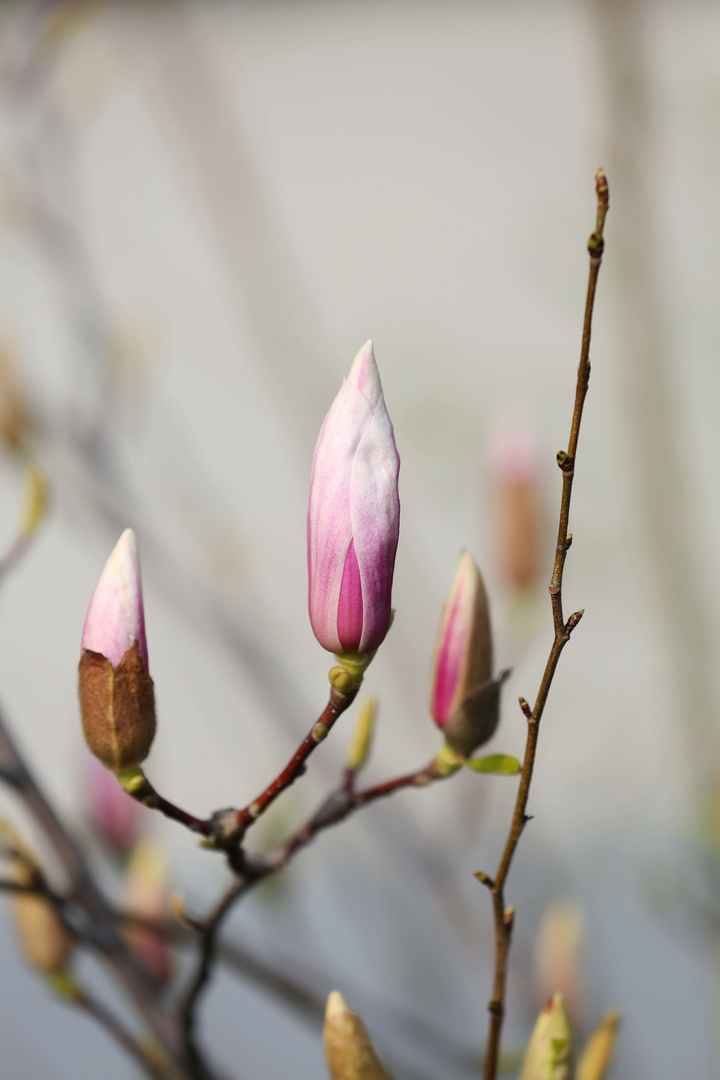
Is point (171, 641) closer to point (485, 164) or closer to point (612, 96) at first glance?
point (485, 164)

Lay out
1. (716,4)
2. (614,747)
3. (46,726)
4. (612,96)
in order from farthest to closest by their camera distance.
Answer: (46,726) → (716,4) → (614,747) → (612,96)

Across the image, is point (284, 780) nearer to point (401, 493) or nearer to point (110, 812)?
point (110, 812)

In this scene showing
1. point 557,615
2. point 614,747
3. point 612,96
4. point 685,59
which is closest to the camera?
point 557,615

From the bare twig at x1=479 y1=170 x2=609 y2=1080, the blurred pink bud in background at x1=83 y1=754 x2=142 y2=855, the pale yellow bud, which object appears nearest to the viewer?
the bare twig at x1=479 y1=170 x2=609 y2=1080

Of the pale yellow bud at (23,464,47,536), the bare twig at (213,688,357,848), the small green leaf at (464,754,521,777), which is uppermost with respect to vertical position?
the pale yellow bud at (23,464,47,536)

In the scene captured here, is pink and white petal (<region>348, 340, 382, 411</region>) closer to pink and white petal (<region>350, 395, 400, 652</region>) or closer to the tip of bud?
pink and white petal (<region>350, 395, 400, 652</region>)

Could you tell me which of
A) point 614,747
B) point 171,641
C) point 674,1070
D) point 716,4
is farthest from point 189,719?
point 716,4

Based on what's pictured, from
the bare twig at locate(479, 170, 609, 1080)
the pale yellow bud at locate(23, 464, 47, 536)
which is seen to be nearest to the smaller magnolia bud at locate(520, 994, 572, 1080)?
the bare twig at locate(479, 170, 609, 1080)
